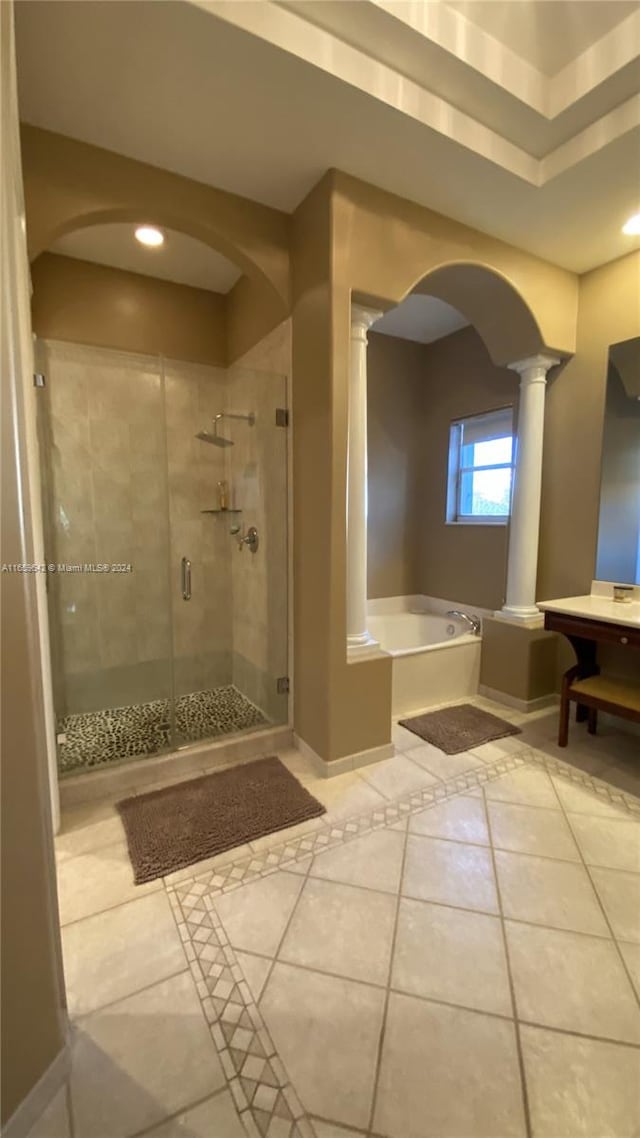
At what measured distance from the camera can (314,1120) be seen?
2.88 ft

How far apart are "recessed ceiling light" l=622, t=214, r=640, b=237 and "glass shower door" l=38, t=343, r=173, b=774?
8.63 ft

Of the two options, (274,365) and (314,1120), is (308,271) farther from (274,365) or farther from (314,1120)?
(314,1120)

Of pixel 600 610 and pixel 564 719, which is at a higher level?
pixel 600 610

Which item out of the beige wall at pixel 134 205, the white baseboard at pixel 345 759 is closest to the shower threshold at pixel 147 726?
the white baseboard at pixel 345 759

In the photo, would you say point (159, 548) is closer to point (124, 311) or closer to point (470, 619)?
point (124, 311)

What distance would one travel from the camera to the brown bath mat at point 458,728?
7.79ft

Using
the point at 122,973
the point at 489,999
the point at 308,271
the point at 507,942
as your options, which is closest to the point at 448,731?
the point at 507,942

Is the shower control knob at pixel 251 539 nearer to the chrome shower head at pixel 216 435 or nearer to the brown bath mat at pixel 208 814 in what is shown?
the chrome shower head at pixel 216 435

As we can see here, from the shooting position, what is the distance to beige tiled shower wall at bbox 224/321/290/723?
2400 mm

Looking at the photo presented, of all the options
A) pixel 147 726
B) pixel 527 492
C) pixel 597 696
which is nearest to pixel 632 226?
pixel 527 492

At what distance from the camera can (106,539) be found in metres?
2.82

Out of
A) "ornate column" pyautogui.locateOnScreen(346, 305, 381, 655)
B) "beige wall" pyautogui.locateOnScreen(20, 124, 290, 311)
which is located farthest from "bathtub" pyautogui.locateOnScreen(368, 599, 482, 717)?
"beige wall" pyautogui.locateOnScreen(20, 124, 290, 311)

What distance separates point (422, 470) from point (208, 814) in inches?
124

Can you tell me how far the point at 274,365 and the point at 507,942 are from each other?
8.52ft
